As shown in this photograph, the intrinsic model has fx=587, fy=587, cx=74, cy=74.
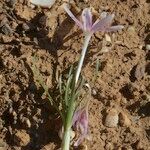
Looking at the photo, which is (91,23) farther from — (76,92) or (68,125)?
(68,125)

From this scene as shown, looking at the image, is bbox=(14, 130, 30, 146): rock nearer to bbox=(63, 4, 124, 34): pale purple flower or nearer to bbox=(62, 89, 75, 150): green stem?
bbox=(62, 89, 75, 150): green stem

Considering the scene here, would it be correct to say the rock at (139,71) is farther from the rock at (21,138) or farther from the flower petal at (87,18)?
the rock at (21,138)

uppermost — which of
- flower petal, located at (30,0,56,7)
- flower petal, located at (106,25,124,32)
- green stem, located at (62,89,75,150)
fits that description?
flower petal, located at (30,0,56,7)

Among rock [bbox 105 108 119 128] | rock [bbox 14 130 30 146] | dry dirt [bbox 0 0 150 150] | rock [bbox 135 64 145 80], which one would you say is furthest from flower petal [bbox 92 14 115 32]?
rock [bbox 14 130 30 146]

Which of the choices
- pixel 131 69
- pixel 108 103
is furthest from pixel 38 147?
pixel 131 69

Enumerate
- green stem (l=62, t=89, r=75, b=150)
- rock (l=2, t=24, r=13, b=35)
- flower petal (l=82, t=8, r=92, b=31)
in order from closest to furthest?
green stem (l=62, t=89, r=75, b=150)
flower petal (l=82, t=8, r=92, b=31)
rock (l=2, t=24, r=13, b=35)

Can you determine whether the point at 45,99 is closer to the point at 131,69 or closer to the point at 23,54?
the point at 23,54

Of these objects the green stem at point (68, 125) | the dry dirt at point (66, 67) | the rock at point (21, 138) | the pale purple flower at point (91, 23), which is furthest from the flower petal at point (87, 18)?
the rock at point (21, 138)

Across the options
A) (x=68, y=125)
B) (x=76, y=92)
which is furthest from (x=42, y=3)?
(x=68, y=125)

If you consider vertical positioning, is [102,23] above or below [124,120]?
above
